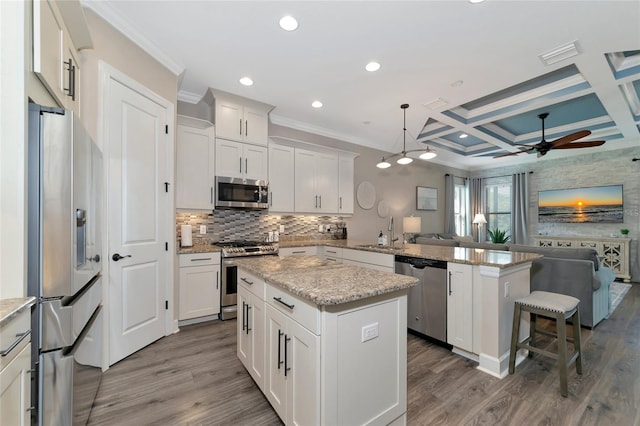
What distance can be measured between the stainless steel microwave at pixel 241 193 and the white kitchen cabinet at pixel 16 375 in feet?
8.69

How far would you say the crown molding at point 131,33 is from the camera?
2.15m

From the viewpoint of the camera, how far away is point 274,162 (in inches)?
164

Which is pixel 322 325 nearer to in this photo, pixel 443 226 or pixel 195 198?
pixel 195 198

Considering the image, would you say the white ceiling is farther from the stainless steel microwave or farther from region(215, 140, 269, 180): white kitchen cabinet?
the stainless steel microwave

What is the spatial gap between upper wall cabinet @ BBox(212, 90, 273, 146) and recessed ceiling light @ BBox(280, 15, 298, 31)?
156 cm

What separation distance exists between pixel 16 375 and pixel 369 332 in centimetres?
144

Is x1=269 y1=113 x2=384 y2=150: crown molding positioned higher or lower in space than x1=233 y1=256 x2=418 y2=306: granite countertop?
higher

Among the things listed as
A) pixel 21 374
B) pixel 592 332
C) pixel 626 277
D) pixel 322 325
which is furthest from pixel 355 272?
pixel 626 277

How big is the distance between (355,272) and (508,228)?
7626mm

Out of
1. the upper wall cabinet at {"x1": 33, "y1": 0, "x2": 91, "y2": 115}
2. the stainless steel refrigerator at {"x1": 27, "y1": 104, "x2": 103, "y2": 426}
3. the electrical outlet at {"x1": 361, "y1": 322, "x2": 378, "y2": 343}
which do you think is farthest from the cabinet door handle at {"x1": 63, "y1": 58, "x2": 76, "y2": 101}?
the electrical outlet at {"x1": 361, "y1": 322, "x2": 378, "y2": 343}

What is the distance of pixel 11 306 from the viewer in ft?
3.19

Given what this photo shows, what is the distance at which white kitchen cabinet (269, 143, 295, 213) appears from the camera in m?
4.14

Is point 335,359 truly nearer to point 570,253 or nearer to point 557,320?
point 557,320

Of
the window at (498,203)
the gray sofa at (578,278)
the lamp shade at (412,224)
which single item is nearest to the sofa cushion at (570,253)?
the gray sofa at (578,278)
